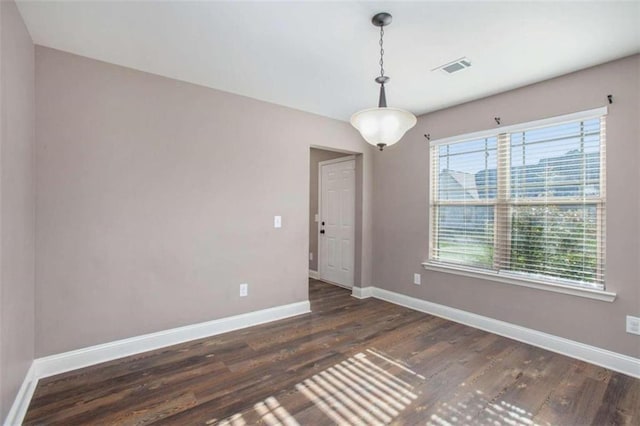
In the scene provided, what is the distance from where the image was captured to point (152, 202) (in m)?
2.83

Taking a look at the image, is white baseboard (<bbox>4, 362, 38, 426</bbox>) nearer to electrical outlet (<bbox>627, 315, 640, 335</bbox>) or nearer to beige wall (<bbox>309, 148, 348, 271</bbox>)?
beige wall (<bbox>309, 148, 348, 271</bbox>)

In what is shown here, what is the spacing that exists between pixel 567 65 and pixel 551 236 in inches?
59.3

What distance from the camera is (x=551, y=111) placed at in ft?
9.50

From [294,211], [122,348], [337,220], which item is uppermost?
[294,211]

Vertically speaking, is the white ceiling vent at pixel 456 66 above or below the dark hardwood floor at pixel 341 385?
above

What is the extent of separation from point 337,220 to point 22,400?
3.96 meters

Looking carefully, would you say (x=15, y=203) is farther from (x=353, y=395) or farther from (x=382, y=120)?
(x=353, y=395)

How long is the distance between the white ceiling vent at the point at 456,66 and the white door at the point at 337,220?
211cm

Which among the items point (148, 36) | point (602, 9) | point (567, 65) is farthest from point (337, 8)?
point (567, 65)

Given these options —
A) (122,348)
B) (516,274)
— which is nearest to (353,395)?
(122,348)

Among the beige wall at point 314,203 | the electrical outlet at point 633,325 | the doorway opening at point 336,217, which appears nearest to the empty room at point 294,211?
the electrical outlet at point 633,325

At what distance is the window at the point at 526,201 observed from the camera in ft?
8.89

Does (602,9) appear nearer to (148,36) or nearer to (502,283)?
(502,283)

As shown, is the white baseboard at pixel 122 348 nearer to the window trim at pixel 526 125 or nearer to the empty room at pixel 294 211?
the empty room at pixel 294 211
